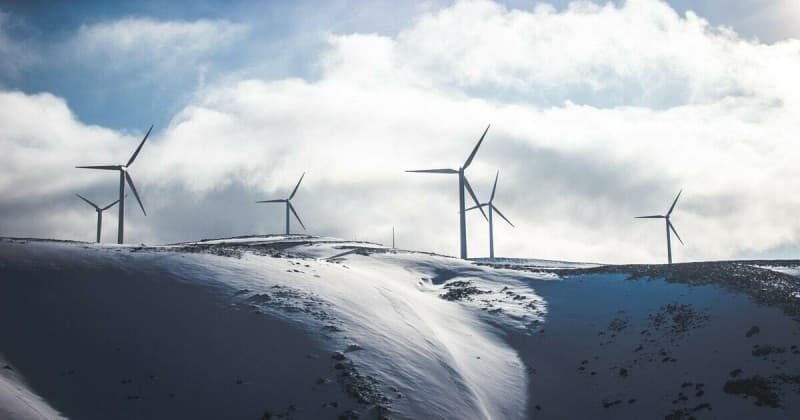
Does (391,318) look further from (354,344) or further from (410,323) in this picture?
(354,344)

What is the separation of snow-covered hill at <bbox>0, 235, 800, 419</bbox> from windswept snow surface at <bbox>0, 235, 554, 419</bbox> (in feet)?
0.38

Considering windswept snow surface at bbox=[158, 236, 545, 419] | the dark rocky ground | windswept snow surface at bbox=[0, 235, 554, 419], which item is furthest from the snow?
the dark rocky ground

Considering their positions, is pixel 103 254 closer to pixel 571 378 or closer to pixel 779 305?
pixel 571 378

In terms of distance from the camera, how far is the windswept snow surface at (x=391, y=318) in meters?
24.4

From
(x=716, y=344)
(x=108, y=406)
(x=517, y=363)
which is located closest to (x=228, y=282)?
(x=108, y=406)

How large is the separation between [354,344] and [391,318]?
5011 millimetres

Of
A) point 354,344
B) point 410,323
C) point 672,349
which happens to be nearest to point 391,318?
point 410,323

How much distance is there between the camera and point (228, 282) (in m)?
31.5

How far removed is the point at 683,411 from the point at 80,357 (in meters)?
22.8

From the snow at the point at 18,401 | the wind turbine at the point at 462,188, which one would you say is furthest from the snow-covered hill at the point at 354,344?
the wind turbine at the point at 462,188

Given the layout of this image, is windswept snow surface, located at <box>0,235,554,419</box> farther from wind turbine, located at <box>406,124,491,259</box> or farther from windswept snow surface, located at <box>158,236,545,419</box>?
wind turbine, located at <box>406,124,491,259</box>

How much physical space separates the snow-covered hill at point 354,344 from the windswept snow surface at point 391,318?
0.38ft

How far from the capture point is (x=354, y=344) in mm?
26531

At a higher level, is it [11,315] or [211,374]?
[11,315]
